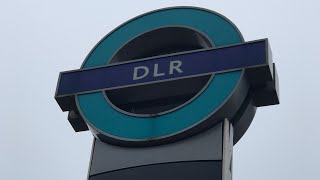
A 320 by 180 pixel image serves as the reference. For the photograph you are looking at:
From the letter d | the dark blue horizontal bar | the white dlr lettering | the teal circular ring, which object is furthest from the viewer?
the letter d

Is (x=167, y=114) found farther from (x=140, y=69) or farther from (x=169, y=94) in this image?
(x=140, y=69)

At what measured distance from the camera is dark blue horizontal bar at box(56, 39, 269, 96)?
11266mm

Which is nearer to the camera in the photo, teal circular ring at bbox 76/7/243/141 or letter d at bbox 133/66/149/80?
teal circular ring at bbox 76/7/243/141

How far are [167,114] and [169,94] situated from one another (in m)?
0.73

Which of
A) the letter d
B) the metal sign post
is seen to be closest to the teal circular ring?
the metal sign post

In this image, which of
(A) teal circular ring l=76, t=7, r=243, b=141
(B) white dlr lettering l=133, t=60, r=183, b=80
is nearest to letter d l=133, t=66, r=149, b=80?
(B) white dlr lettering l=133, t=60, r=183, b=80

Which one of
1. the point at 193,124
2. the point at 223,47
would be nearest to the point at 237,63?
the point at 223,47

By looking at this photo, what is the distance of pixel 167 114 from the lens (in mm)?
11000

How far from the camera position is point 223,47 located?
1152 cm

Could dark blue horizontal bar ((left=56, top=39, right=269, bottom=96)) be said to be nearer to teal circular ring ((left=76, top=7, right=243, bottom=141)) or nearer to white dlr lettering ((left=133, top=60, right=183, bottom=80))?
white dlr lettering ((left=133, top=60, right=183, bottom=80))

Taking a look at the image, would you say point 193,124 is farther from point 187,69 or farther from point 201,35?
point 201,35

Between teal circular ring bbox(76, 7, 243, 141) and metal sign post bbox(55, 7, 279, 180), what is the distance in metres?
0.02

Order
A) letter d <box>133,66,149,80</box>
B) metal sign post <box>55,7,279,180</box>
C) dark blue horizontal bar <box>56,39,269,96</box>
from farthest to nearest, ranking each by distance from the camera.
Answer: letter d <box>133,66,149,80</box> < dark blue horizontal bar <box>56,39,269,96</box> < metal sign post <box>55,7,279,180</box>

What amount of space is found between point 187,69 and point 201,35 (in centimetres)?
80
